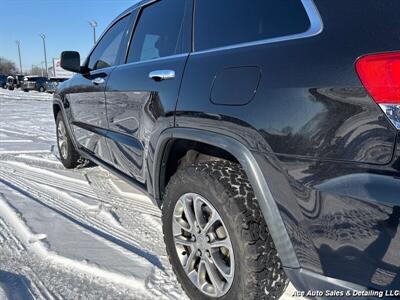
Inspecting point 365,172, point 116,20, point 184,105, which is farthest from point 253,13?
point 116,20

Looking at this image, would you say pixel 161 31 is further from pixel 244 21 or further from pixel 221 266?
pixel 221 266

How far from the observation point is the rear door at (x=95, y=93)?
3.50 meters

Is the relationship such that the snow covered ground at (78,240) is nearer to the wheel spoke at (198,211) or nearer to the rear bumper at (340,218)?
the wheel spoke at (198,211)

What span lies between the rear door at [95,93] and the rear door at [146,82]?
231mm

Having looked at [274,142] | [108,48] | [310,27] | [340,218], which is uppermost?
[108,48]

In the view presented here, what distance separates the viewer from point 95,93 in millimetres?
3602

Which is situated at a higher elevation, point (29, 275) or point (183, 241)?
point (183, 241)

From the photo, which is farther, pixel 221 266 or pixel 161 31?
pixel 161 31

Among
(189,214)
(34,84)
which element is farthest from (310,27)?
(34,84)

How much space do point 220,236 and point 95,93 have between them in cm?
216

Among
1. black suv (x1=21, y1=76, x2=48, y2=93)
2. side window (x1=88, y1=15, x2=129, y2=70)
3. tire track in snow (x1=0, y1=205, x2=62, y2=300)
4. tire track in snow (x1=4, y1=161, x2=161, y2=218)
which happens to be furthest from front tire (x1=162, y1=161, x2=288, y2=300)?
black suv (x1=21, y1=76, x2=48, y2=93)

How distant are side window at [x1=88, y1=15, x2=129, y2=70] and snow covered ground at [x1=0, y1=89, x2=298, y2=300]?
131 centimetres

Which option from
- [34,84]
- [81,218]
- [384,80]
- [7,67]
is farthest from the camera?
[7,67]

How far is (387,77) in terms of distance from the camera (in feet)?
4.12
